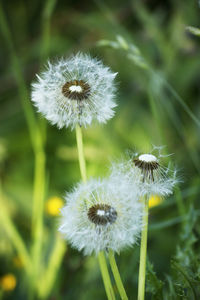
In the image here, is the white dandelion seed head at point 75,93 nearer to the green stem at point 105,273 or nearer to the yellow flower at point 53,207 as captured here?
the green stem at point 105,273

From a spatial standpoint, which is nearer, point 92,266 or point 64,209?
point 64,209

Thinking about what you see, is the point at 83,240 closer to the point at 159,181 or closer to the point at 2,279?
the point at 159,181

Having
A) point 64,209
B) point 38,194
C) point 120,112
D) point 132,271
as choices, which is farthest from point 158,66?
point 64,209

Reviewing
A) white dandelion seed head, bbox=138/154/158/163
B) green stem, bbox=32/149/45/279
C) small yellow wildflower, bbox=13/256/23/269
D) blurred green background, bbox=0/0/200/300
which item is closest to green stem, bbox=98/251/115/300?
white dandelion seed head, bbox=138/154/158/163

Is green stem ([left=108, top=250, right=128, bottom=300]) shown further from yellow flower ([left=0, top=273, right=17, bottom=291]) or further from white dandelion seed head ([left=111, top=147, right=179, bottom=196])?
yellow flower ([left=0, top=273, right=17, bottom=291])

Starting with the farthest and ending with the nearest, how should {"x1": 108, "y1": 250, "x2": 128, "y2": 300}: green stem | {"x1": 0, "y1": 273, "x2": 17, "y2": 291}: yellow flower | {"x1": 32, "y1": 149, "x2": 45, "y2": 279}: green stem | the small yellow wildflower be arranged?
1. the small yellow wildflower
2. {"x1": 0, "y1": 273, "x2": 17, "y2": 291}: yellow flower
3. {"x1": 32, "y1": 149, "x2": 45, "y2": 279}: green stem
4. {"x1": 108, "y1": 250, "x2": 128, "y2": 300}: green stem

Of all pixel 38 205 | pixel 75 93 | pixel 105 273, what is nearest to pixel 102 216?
pixel 105 273

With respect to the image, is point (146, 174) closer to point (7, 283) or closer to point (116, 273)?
point (116, 273)
